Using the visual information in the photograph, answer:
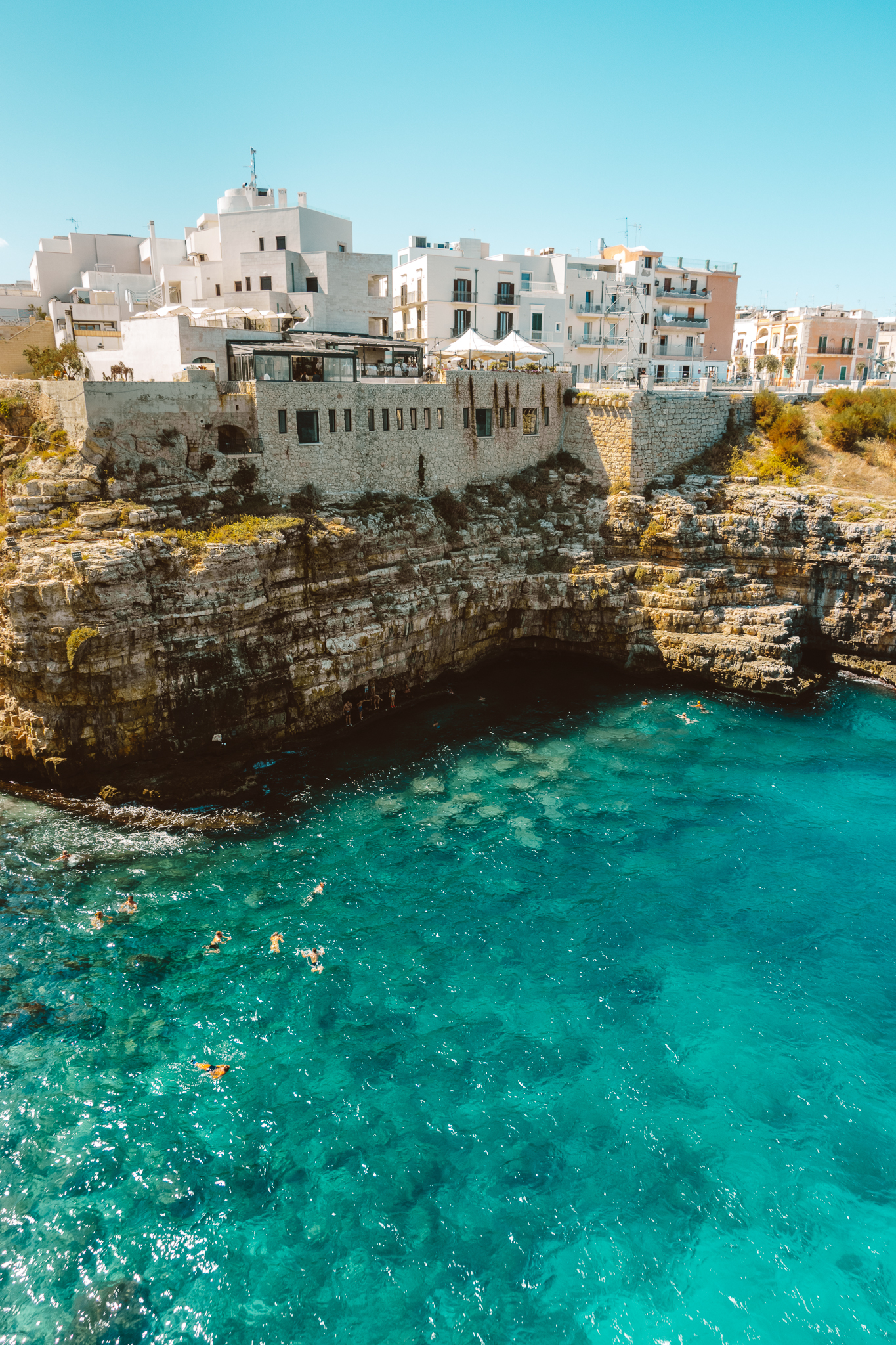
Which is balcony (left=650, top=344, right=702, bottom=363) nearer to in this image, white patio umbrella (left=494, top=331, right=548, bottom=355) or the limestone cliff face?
white patio umbrella (left=494, top=331, right=548, bottom=355)

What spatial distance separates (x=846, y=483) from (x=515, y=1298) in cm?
4089

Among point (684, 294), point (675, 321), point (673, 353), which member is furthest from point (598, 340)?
point (684, 294)

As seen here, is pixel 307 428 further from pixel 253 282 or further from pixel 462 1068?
pixel 462 1068

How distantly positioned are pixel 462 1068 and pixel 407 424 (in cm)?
2752

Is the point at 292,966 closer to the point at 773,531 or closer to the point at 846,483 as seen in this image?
the point at 773,531

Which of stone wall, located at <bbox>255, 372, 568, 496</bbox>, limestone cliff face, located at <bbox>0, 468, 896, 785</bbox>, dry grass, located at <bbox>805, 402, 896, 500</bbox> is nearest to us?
limestone cliff face, located at <bbox>0, 468, 896, 785</bbox>

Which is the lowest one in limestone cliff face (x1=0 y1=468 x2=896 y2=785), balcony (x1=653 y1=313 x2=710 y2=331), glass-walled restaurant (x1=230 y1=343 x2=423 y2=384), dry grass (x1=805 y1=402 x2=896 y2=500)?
limestone cliff face (x1=0 y1=468 x2=896 y2=785)

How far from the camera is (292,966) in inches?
800

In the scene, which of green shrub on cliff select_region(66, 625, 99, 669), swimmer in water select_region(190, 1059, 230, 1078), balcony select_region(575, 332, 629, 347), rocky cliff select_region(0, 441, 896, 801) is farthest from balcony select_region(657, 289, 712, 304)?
swimmer in water select_region(190, 1059, 230, 1078)

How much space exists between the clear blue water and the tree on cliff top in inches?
828

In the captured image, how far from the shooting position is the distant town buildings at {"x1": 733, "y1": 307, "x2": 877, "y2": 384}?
62031 millimetres

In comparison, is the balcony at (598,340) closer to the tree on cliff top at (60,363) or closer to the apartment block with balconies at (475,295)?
the apartment block with balconies at (475,295)

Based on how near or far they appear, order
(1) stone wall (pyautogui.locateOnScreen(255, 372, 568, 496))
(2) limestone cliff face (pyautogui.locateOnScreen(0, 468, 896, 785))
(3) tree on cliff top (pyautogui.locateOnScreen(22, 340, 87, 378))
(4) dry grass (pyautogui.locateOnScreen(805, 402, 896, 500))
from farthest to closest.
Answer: (4) dry grass (pyautogui.locateOnScreen(805, 402, 896, 500)) < (3) tree on cliff top (pyautogui.locateOnScreen(22, 340, 87, 378)) < (1) stone wall (pyautogui.locateOnScreen(255, 372, 568, 496)) < (2) limestone cliff face (pyautogui.locateOnScreen(0, 468, 896, 785))

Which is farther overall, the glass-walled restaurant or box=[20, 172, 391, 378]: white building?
box=[20, 172, 391, 378]: white building
